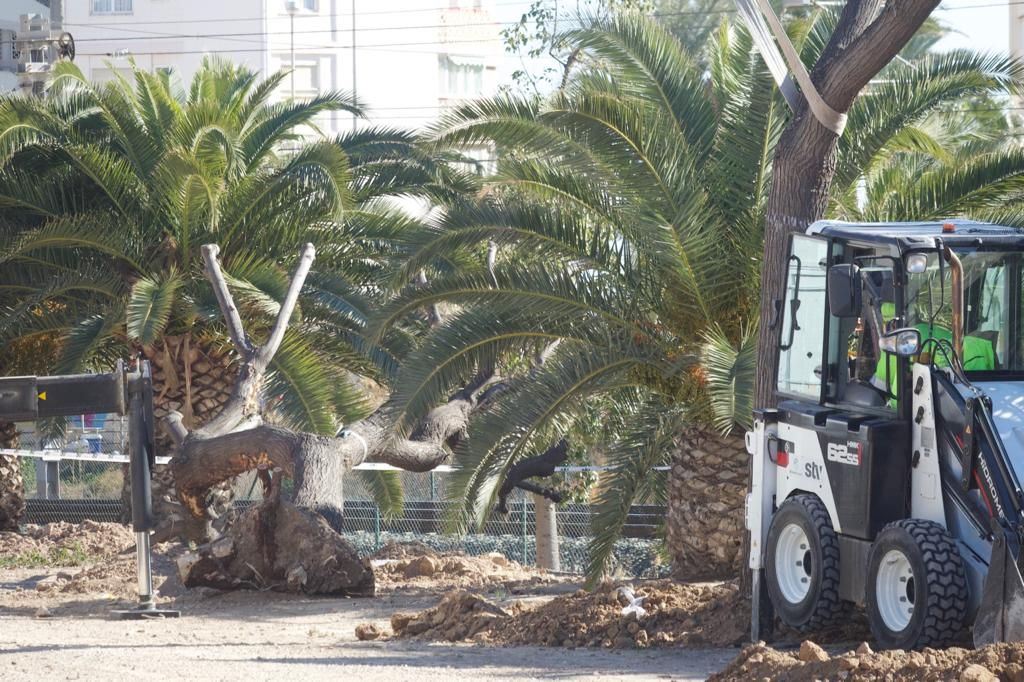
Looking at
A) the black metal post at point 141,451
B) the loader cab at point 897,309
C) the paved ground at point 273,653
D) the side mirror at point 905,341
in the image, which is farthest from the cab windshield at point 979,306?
the black metal post at point 141,451

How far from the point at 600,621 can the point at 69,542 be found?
8.61 metres

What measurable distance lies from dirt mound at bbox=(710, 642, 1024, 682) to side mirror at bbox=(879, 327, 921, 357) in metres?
1.71

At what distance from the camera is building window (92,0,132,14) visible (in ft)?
152

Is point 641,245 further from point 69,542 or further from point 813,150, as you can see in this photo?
point 69,542

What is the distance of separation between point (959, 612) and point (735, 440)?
15.7 ft

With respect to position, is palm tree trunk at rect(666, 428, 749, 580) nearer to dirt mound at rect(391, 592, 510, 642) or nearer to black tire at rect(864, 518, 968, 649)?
dirt mound at rect(391, 592, 510, 642)

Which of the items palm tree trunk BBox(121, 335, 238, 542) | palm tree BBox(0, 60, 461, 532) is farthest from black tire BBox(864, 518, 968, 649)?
palm tree trunk BBox(121, 335, 238, 542)

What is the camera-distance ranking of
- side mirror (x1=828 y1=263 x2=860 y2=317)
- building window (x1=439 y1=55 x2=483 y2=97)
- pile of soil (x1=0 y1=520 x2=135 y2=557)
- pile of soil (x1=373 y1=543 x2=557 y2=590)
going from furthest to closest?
building window (x1=439 y1=55 x2=483 y2=97) → pile of soil (x1=0 y1=520 x2=135 y2=557) → pile of soil (x1=373 y1=543 x2=557 y2=590) → side mirror (x1=828 y1=263 x2=860 y2=317)

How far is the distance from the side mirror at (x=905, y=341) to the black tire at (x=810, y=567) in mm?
1186

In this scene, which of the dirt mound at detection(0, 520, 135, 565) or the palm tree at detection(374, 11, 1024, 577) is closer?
the palm tree at detection(374, 11, 1024, 577)

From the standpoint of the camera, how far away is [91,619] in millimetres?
10805

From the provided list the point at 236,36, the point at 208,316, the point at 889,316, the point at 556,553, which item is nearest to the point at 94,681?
the point at 889,316

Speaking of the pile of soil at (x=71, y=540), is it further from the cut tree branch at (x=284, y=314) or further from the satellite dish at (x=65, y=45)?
the satellite dish at (x=65, y=45)

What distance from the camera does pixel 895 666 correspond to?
6188mm
